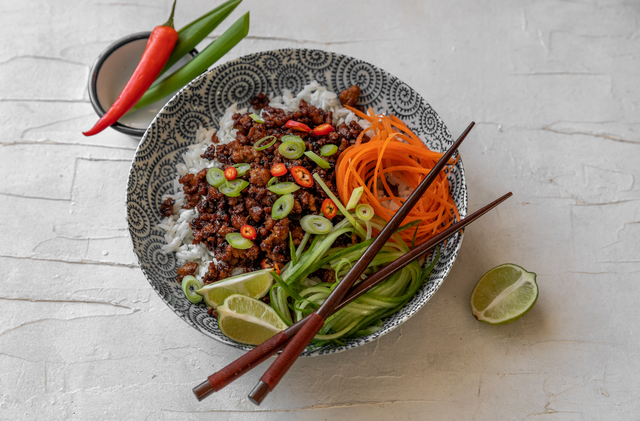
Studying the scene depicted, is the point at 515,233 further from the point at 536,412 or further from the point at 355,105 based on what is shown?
the point at 355,105

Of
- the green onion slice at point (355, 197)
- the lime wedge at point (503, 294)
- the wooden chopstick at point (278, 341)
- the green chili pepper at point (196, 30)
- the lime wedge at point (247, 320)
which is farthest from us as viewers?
the green chili pepper at point (196, 30)

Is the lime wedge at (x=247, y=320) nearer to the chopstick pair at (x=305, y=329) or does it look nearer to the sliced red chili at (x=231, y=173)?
the chopstick pair at (x=305, y=329)

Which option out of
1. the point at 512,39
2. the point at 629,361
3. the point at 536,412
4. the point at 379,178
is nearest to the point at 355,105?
the point at 379,178

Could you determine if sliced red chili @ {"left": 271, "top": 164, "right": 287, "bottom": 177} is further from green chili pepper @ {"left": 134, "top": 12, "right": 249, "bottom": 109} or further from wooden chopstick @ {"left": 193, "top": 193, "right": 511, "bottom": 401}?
green chili pepper @ {"left": 134, "top": 12, "right": 249, "bottom": 109}

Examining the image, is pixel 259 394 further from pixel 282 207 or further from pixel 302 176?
pixel 302 176

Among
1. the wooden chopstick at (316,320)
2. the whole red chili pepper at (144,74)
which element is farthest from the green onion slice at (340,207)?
the whole red chili pepper at (144,74)

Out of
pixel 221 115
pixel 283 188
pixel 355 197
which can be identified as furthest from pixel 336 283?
pixel 221 115
